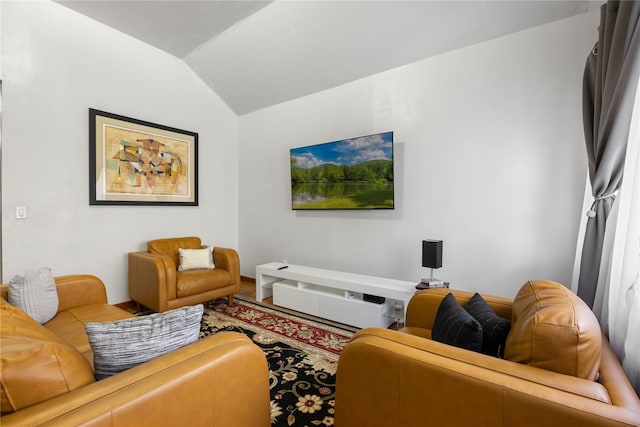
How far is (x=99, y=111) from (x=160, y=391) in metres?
3.52

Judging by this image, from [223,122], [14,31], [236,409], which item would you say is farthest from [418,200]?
[14,31]

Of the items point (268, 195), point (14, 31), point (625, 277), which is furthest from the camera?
point (268, 195)

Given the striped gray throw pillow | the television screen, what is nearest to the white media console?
the television screen

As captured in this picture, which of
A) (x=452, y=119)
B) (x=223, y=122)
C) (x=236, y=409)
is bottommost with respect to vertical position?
(x=236, y=409)

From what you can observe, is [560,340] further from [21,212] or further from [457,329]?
[21,212]

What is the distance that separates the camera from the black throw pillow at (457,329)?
1196 mm

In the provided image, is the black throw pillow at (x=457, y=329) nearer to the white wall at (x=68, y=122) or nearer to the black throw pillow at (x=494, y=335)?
the black throw pillow at (x=494, y=335)

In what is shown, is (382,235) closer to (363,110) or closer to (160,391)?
(363,110)

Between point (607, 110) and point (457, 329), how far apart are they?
1711mm

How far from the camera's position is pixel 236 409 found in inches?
42.8

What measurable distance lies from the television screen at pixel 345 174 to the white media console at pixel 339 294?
90 cm

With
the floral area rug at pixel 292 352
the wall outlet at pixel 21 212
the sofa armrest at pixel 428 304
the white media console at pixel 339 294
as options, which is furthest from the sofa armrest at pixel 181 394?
the wall outlet at pixel 21 212

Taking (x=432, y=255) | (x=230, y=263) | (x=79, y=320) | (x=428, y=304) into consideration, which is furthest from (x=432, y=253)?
(x=79, y=320)

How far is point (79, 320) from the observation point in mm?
1997
